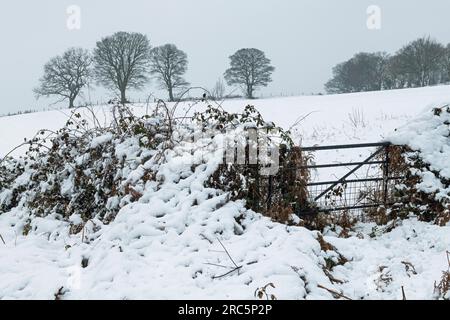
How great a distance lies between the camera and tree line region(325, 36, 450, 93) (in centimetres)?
4997

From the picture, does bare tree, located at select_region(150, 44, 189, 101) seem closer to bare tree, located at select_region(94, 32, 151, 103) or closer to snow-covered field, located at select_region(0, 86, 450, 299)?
bare tree, located at select_region(94, 32, 151, 103)

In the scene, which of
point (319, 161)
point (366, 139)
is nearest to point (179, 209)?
point (319, 161)

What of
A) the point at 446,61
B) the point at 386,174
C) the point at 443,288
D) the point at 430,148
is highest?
the point at 446,61

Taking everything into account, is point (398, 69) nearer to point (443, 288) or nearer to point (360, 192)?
point (360, 192)

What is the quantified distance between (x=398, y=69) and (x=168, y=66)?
31669 millimetres

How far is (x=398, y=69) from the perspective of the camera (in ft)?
166

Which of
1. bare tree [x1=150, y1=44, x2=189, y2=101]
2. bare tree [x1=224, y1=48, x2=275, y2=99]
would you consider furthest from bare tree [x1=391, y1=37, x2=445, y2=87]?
bare tree [x1=150, y1=44, x2=189, y2=101]

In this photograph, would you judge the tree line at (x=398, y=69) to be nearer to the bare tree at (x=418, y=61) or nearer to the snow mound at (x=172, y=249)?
the bare tree at (x=418, y=61)

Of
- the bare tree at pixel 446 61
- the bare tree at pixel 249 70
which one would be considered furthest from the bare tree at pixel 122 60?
the bare tree at pixel 446 61

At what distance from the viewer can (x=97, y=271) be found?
13.5 ft

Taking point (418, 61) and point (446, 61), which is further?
point (446, 61)

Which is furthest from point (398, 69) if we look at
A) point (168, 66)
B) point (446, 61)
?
point (168, 66)
